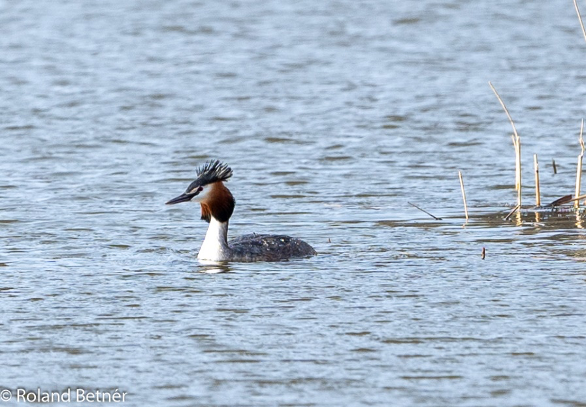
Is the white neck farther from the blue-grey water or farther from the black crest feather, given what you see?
the black crest feather

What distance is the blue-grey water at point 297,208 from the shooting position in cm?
787

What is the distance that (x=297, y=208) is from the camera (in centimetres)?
1378

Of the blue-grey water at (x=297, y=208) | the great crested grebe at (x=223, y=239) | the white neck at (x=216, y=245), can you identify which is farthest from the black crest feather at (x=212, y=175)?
the blue-grey water at (x=297, y=208)

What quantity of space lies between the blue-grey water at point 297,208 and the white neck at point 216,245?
147 millimetres

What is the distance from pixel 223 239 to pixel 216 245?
0.11m

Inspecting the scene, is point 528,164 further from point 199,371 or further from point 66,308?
point 199,371

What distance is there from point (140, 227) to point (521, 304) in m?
4.60

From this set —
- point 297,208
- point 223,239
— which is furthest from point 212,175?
point 297,208

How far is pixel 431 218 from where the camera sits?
42.9 feet

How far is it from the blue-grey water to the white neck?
0.15 m

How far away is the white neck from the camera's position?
11.1 meters

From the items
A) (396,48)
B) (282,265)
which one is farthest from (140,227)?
(396,48)

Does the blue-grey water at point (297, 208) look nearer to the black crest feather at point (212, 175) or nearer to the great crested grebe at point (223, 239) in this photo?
the great crested grebe at point (223, 239)

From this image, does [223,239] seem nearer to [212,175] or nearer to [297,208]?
[212,175]
